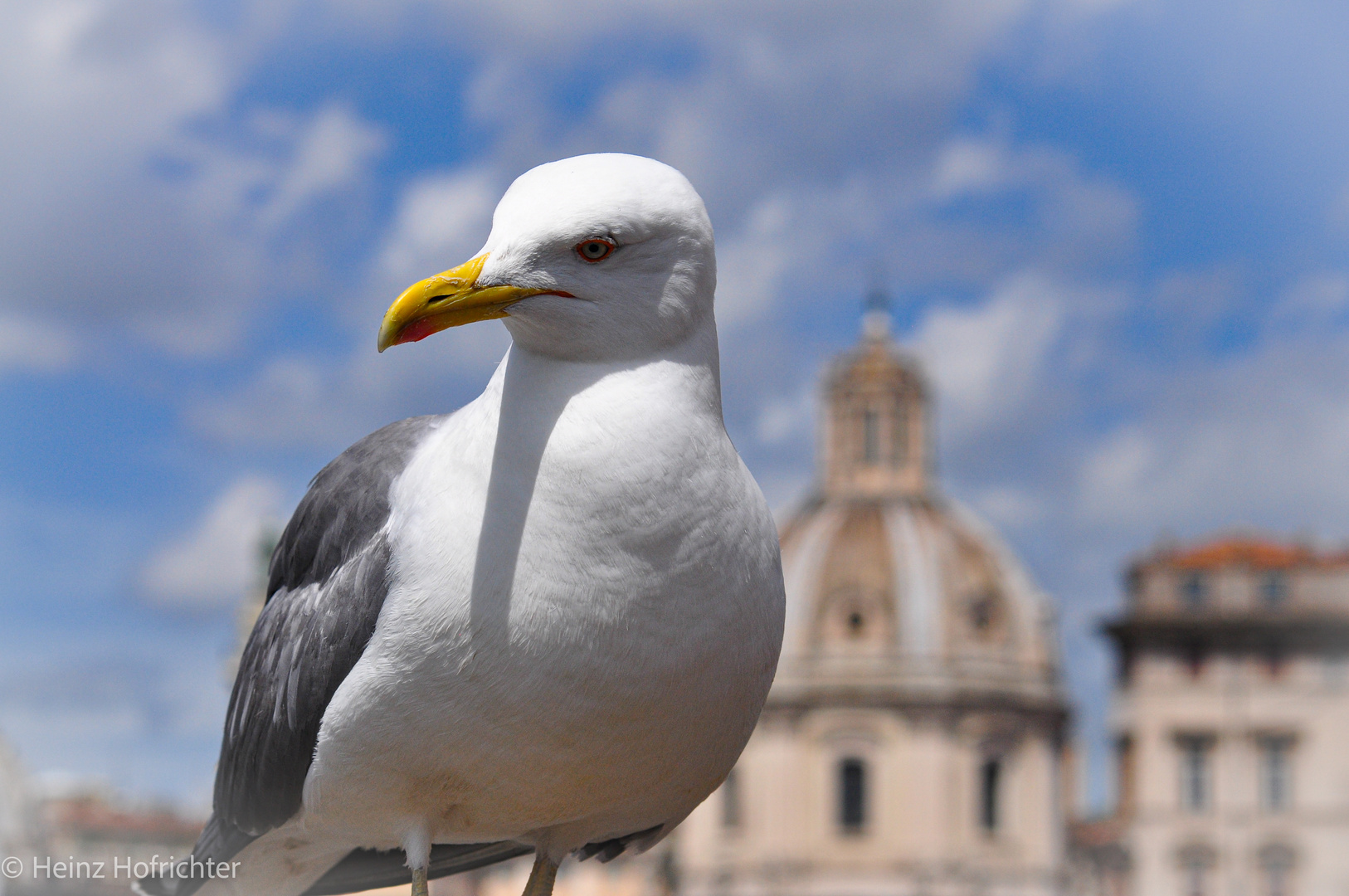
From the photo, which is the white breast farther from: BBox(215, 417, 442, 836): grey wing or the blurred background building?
the blurred background building

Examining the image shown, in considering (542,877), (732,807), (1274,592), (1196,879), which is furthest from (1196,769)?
(542,877)

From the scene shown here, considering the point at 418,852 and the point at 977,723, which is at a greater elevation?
the point at 977,723

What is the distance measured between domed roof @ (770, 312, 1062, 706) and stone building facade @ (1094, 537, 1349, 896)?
4094 mm

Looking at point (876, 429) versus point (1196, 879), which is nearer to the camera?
point (1196, 879)

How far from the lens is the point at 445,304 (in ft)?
9.55

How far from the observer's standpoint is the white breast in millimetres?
2969

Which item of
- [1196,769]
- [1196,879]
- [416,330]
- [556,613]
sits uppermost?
[1196,769]

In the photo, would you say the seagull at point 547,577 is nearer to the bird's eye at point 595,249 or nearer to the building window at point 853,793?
the bird's eye at point 595,249

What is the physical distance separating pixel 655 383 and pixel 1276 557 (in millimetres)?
49539

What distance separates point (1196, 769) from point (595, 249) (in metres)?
50.7

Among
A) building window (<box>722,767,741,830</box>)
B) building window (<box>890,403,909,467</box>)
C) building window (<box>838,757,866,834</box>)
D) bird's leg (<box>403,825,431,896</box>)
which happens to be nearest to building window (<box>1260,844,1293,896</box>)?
building window (<box>838,757,866,834</box>)

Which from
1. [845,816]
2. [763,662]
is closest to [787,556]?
[845,816]

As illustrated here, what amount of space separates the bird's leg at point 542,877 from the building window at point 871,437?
5476cm

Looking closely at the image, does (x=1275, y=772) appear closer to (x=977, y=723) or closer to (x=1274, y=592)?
(x=1274, y=592)
